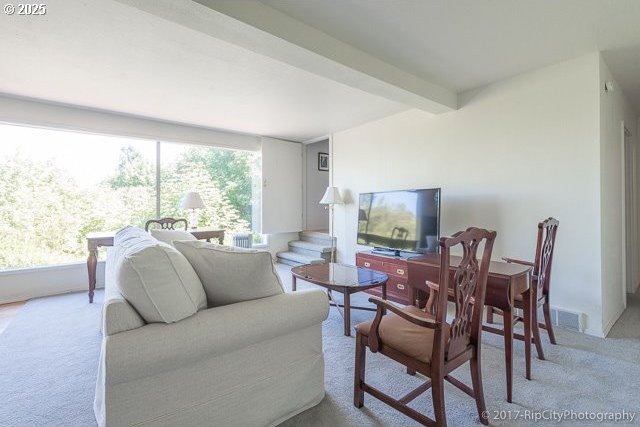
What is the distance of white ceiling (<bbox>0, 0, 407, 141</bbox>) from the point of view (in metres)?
2.12

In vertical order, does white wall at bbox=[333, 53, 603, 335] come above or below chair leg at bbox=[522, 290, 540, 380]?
above

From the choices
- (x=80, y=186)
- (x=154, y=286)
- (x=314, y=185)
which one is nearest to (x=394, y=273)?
(x=154, y=286)

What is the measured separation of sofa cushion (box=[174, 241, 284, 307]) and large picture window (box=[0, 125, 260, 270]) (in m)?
3.52

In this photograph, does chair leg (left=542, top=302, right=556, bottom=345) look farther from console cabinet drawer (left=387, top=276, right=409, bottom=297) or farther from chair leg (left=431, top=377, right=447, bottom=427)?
chair leg (left=431, top=377, right=447, bottom=427)

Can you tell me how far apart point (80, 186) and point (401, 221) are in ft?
13.6

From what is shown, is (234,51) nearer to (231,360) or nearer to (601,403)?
(231,360)

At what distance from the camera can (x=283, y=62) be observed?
2.36 metres

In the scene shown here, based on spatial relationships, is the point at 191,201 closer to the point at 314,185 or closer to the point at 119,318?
the point at 314,185

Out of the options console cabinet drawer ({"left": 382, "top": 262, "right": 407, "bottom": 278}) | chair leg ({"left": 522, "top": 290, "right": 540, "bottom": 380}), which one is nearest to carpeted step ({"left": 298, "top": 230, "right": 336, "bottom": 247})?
console cabinet drawer ({"left": 382, "top": 262, "right": 407, "bottom": 278})

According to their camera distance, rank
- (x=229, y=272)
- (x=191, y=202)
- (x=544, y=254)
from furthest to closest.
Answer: (x=191, y=202), (x=544, y=254), (x=229, y=272)

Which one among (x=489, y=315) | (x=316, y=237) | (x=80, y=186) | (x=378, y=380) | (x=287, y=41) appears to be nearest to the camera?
(x=378, y=380)

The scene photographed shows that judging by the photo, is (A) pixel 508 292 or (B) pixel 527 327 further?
(B) pixel 527 327

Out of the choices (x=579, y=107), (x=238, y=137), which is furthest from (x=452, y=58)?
(x=238, y=137)

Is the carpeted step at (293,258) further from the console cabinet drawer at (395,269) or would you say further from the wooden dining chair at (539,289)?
the wooden dining chair at (539,289)
